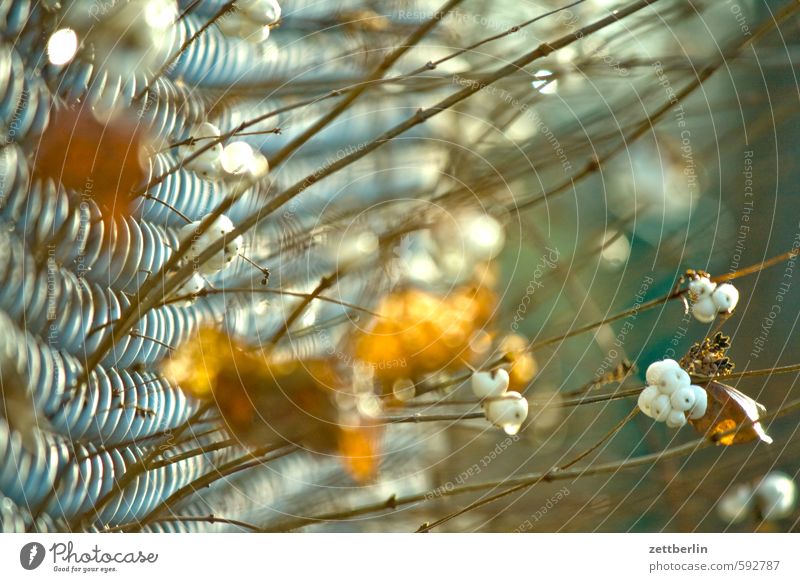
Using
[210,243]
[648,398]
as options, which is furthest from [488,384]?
[210,243]

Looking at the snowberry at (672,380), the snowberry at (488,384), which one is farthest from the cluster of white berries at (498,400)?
the snowberry at (672,380)

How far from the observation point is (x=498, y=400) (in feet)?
2.10

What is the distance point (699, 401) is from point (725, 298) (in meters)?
0.08

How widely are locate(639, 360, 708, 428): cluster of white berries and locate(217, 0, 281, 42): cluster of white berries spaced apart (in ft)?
1.28

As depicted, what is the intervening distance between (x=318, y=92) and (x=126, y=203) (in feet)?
0.54

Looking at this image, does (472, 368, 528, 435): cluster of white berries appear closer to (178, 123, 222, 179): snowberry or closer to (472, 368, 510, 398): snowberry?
(472, 368, 510, 398): snowberry

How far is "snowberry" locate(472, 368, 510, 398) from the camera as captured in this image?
64 centimetres

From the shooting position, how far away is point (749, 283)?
705mm

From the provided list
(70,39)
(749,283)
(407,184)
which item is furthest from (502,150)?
(70,39)

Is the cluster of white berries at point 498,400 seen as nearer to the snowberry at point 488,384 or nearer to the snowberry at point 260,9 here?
the snowberry at point 488,384

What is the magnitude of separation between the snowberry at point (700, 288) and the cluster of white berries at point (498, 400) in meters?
0.16

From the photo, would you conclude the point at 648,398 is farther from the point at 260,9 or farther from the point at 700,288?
the point at 260,9

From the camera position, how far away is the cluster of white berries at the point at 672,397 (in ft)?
2.11
